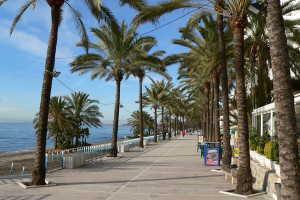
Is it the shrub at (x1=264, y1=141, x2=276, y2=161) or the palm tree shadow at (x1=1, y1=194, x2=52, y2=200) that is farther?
the shrub at (x1=264, y1=141, x2=276, y2=161)

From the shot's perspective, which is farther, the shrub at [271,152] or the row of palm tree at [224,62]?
the shrub at [271,152]

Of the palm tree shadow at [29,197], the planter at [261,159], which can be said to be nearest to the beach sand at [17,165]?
the palm tree shadow at [29,197]

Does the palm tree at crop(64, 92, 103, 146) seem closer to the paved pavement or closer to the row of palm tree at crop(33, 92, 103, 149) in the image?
the row of palm tree at crop(33, 92, 103, 149)

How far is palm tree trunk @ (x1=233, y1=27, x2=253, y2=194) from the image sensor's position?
8.23 meters

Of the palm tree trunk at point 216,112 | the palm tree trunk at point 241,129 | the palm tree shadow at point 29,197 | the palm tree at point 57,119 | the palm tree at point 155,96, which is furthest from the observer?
the palm tree at point 155,96

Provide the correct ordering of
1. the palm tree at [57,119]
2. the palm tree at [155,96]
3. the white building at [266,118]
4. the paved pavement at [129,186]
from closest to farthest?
the paved pavement at [129,186]
the white building at [266,118]
the palm tree at [57,119]
the palm tree at [155,96]

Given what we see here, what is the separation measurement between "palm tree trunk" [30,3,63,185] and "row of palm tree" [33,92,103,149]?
20.0 meters

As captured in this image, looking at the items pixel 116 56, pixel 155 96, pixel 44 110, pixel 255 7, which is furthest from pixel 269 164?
pixel 155 96

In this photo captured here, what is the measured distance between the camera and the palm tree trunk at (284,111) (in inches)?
199

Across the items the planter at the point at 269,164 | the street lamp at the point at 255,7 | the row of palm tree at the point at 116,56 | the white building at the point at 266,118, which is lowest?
the planter at the point at 269,164

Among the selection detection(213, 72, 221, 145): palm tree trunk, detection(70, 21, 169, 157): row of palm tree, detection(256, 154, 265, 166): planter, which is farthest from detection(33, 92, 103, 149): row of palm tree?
detection(256, 154, 265, 166): planter

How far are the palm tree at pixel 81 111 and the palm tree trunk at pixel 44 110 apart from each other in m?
23.8

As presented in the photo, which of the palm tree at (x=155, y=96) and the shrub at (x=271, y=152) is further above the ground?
the palm tree at (x=155, y=96)

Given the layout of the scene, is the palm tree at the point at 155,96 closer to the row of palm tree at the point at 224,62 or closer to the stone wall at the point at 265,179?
the row of palm tree at the point at 224,62
